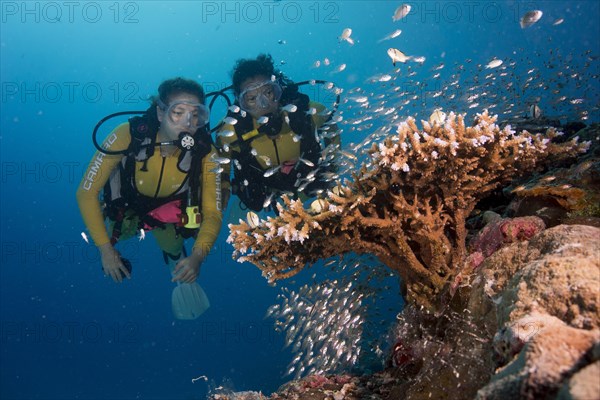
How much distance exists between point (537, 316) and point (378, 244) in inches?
87.5

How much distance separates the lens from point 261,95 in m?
8.06

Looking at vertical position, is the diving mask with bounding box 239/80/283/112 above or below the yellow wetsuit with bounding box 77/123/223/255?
above

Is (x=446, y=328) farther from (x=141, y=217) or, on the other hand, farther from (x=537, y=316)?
(x=141, y=217)

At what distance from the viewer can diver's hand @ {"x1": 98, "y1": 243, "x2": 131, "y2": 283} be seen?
7223 mm

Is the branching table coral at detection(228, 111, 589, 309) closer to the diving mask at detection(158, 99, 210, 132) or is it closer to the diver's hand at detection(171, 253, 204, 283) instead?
the diver's hand at detection(171, 253, 204, 283)

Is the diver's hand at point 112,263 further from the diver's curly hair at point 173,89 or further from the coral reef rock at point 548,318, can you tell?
the coral reef rock at point 548,318

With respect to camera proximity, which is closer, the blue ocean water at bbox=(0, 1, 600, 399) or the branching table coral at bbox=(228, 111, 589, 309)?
the branching table coral at bbox=(228, 111, 589, 309)

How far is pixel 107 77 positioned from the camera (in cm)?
7919

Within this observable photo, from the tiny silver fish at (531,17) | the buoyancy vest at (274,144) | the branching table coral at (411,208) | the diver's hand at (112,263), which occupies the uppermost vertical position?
the tiny silver fish at (531,17)

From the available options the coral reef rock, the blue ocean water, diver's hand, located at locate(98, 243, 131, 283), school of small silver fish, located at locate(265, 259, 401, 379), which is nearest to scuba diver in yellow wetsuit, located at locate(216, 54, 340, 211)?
school of small silver fish, located at locate(265, 259, 401, 379)

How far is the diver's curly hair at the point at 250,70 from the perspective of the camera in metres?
8.20

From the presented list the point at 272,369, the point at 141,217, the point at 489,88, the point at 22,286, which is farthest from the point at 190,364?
the point at 489,88

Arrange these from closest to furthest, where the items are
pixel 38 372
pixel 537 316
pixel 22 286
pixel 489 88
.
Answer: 1. pixel 537 316
2. pixel 489 88
3. pixel 38 372
4. pixel 22 286

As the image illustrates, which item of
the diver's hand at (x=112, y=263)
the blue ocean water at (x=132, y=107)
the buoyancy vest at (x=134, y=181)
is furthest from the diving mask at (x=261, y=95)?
the blue ocean water at (x=132, y=107)
